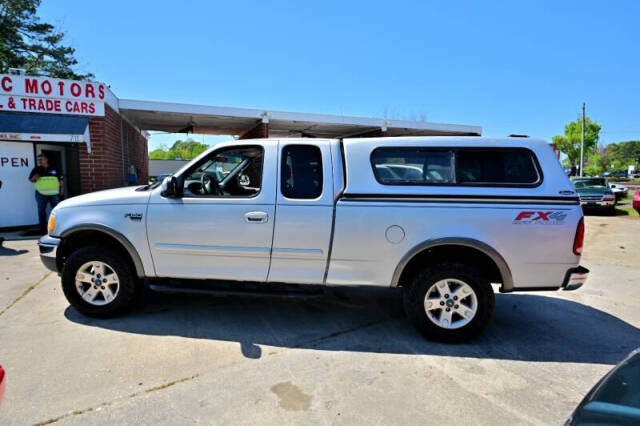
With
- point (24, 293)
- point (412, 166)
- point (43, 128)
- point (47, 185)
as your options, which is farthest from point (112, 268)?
point (43, 128)

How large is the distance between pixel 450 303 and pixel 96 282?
12.4ft

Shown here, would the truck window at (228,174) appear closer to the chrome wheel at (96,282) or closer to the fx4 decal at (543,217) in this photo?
the chrome wheel at (96,282)

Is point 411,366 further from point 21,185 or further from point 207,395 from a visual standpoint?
point 21,185

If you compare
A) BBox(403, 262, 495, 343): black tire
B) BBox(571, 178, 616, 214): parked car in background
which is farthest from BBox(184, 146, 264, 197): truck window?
BBox(571, 178, 616, 214): parked car in background

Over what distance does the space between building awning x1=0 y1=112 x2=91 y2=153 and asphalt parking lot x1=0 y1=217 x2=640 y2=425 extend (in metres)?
5.24

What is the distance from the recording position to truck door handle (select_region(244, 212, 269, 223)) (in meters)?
3.87

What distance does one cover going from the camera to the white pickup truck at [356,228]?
12.1 ft

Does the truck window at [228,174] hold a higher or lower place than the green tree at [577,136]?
lower

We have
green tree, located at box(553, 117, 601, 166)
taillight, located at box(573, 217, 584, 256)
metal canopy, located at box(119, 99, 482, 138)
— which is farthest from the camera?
green tree, located at box(553, 117, 601, 166)

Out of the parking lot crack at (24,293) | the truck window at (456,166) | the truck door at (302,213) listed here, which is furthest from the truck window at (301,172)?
the parking lot crack at (24,293)

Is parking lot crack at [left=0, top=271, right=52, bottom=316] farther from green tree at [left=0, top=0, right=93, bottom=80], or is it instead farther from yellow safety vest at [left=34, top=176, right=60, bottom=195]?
green tree at [left=0, top=0, right=93, bottom=80]

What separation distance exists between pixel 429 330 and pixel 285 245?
1.70 m

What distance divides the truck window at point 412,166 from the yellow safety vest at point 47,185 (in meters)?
8.20

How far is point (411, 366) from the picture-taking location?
339 cm
